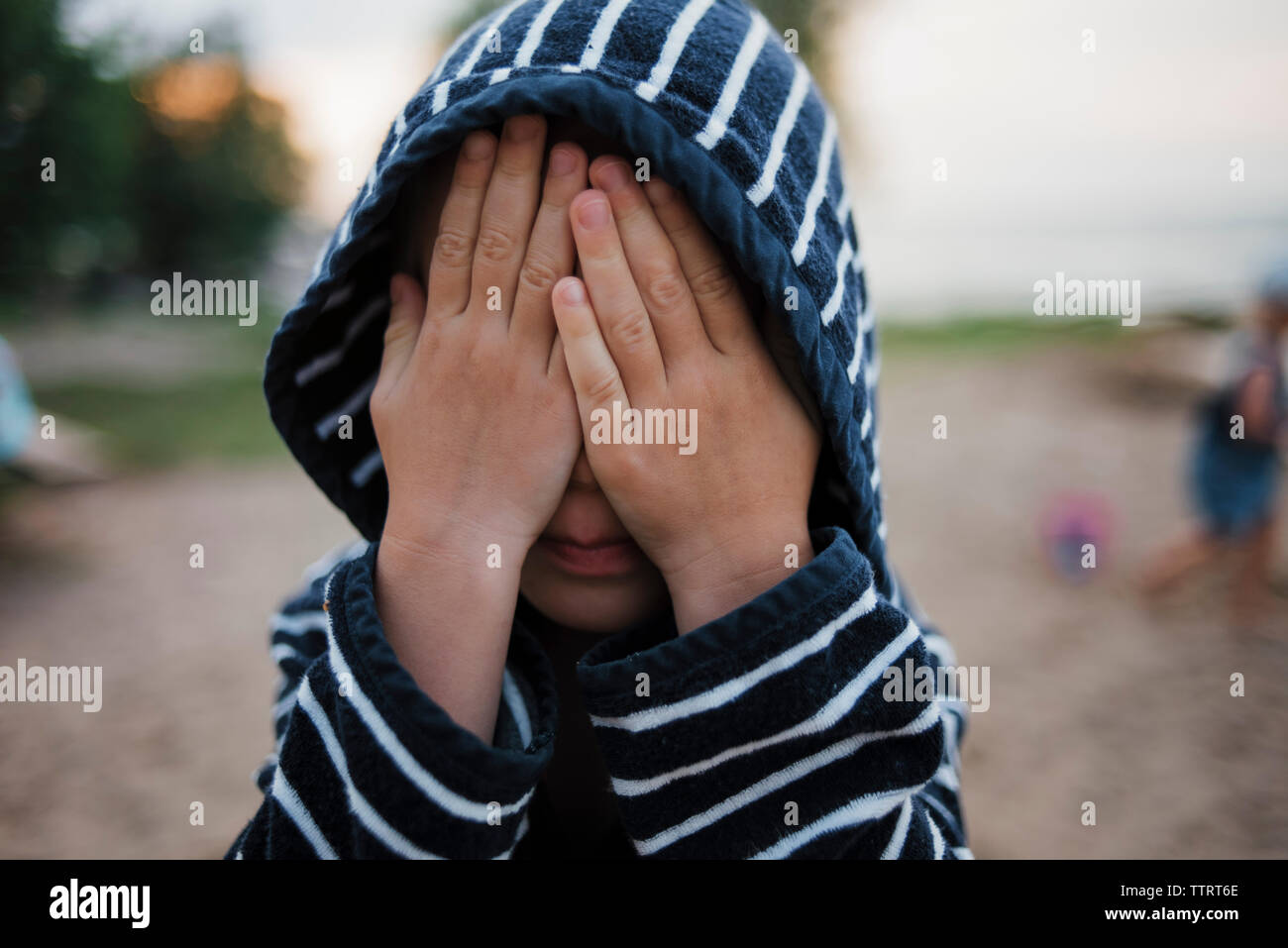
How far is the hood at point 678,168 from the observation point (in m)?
0.97

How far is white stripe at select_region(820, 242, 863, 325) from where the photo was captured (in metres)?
1.08

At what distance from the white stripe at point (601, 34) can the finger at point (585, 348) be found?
25 cm

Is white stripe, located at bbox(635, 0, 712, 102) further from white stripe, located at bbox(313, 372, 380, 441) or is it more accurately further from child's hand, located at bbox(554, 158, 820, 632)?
white stripe, located at bbox(313, 372, 380, 441)

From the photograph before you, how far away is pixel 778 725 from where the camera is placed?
3.20 ft

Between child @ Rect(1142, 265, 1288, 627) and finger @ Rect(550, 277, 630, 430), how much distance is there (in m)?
4.52

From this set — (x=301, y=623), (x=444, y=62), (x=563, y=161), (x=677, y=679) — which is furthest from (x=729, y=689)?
(x=444, y=62)

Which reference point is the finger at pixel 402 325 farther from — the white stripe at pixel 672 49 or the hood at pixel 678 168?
Answer: the white stripe at pixel 672 49

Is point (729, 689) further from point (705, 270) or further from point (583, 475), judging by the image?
point (705, 270)

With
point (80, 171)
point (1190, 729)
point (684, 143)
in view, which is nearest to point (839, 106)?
point (80, 171)

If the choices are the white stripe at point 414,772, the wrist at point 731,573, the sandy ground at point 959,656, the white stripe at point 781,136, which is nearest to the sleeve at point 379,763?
the white stripe at point 414,772

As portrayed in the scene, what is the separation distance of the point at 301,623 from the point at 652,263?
0.80m

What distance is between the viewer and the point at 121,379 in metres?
10.6

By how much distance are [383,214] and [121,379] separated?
11.3 metres

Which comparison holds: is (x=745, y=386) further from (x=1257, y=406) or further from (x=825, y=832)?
(x=1257, y=406)
